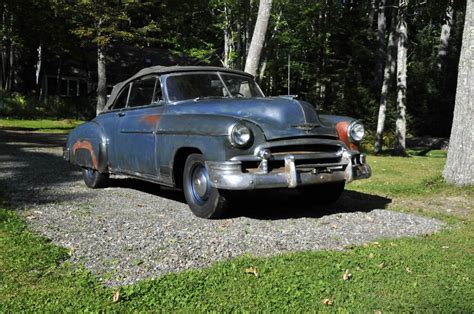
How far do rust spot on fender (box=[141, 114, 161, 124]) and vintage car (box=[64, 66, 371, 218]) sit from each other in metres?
0.02

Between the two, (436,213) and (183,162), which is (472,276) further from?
(183,162)

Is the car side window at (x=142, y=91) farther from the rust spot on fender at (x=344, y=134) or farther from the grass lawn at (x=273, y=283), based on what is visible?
the grass lawn at (x=273, y=283)

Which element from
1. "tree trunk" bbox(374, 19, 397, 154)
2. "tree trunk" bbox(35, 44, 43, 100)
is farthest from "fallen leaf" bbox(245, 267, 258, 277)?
"tree trunk" bbox(35, 44, 43, 100)

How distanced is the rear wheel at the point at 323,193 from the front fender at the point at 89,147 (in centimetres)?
296

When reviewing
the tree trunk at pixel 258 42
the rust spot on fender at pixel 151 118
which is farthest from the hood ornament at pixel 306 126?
the tree trunk at pixel 258 42

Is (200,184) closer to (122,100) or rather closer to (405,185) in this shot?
(122,100)

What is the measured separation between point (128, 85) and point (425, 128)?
24682mm

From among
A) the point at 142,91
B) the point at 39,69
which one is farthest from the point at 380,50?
the point at 142,91

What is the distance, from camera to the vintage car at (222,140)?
5.50m

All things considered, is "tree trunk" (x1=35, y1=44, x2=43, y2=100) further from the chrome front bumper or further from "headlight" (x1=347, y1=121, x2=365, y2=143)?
the chrome front bumper

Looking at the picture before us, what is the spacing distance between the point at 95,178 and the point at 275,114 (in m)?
3.68

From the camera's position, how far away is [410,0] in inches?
685

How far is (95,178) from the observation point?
325 inches

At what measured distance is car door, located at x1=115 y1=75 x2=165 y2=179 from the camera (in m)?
6.65
